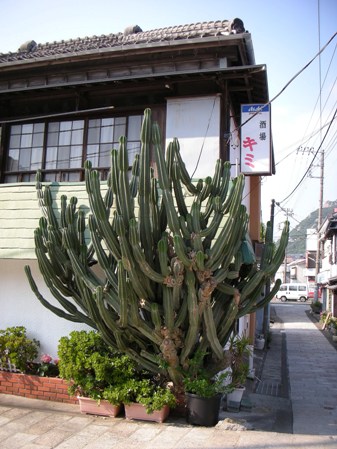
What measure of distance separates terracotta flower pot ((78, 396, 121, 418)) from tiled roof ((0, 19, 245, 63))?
6050 millimetres

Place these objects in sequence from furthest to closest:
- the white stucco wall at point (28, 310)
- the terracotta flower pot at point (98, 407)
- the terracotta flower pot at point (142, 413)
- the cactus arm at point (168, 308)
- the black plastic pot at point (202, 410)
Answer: the white stucco wall at point (28, 310)
the terracotta flower pot at point (98, 407)
the terracotta flower pot at point (142, 413)
the black plastic pot at point (202, 410)
the cactus arm at point (168, 308)

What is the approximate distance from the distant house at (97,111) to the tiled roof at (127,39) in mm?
57

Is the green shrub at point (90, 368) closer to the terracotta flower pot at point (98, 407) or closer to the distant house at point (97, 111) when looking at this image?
the terracotta flower pot at point (98, 407)

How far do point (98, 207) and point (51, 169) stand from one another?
11.8 ft

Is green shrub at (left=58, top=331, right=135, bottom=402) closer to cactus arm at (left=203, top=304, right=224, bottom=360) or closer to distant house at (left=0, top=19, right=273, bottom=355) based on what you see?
cactus arm at (left=203, top=304, right=224, bottom=360)

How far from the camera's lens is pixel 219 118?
303 inches

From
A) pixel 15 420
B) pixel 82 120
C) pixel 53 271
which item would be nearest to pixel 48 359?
pixel 15 420

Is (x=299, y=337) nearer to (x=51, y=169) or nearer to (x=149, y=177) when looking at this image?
(x=51, y=169)

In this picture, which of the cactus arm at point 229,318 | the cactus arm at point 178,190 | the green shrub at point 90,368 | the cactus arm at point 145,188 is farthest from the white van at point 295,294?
the cactus arm at point 145,188

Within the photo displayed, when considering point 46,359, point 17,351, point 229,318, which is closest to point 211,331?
point 229,318

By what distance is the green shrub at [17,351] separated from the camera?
7.13 metres

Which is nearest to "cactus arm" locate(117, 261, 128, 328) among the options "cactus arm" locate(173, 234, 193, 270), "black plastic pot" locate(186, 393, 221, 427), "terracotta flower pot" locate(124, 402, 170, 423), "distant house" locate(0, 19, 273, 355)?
"cactus arm" locate(173, 234, 193, 270)

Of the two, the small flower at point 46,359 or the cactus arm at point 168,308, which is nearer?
the cactus arm at point 168,308

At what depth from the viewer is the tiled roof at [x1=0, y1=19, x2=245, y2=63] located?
771cm
